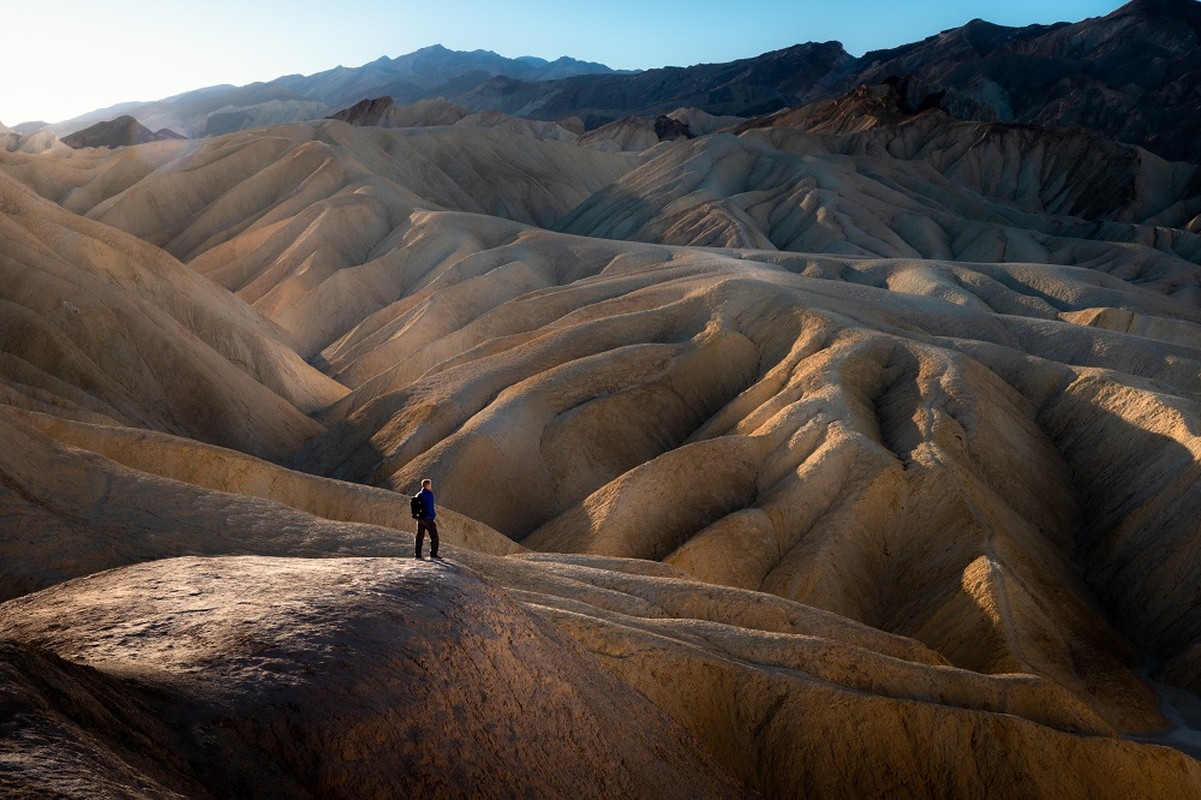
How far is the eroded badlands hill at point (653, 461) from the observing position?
15898 millimetres

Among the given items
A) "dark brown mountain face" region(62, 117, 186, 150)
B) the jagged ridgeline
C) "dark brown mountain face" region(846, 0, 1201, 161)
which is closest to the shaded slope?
the jagged ridgeline

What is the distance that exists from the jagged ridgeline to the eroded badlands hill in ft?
0.33

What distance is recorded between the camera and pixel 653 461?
33.9 meters

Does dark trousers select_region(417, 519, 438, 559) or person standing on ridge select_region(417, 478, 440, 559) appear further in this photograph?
dark trousers select_region(417, 519, 438, 559)

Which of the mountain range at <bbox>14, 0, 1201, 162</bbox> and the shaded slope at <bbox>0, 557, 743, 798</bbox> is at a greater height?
the mountain range at <bbox>14, 0, 1201, 162</bbox>

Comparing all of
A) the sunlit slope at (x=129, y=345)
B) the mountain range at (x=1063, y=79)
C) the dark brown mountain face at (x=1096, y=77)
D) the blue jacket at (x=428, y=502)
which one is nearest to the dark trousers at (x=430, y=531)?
the blue jacket at (x=428, y=502)

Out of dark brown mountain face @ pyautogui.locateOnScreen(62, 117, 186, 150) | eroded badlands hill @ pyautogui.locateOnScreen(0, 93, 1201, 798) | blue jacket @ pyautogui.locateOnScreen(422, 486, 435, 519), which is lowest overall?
eroded badlands hill @ pyautogui.locateOnScreen(0, 93, 1201, 798)

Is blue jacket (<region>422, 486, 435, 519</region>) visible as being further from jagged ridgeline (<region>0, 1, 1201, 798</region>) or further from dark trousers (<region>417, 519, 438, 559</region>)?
jagged ridgeline (<region>0, 1, 1201, 798</region>)

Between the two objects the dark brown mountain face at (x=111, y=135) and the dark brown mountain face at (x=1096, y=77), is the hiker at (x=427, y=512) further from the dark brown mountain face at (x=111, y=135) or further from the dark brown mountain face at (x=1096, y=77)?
the dark brown mountain face at (x=111, y=135)

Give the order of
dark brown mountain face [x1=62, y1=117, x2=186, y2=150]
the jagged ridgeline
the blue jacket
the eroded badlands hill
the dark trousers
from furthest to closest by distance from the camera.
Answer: dark brown mountain face [x1=62, y1=117, x2=186, y2=150], the eroded badlands hill, the dark trousers, the blue jacket, the jagged ridgeline

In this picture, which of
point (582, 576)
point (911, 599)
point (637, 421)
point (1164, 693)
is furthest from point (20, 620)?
point (637, 421)

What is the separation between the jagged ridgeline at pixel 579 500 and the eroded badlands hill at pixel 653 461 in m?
0.10

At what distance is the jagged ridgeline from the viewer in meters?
10.5

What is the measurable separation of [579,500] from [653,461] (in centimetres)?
346
